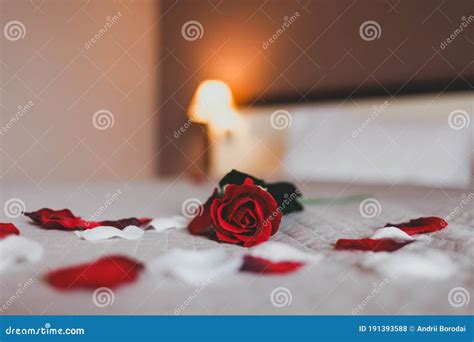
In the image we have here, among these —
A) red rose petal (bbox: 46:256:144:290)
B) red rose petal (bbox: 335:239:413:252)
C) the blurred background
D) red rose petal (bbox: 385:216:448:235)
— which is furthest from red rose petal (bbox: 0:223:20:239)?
the blurred background

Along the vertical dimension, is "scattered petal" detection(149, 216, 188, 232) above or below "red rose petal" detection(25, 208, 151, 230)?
above

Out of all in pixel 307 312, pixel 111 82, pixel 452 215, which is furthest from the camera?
pixel 111 82

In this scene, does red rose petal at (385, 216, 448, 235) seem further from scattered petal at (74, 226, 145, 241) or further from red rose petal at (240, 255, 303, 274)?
scattered petal at (74, 226, 145, 241)

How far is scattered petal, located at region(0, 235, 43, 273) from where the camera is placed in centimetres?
67

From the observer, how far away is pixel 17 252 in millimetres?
706

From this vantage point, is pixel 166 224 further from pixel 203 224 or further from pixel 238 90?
pixel 238 90

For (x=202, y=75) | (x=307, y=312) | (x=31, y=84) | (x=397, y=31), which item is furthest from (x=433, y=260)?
(x=31, y=84)

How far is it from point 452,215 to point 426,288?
54 centimetres

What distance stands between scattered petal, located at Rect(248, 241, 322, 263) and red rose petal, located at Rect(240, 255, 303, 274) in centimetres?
1

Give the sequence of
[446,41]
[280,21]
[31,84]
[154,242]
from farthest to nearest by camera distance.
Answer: [31,84] < [280,21] < [446,41] < [154,242]

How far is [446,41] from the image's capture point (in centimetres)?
201

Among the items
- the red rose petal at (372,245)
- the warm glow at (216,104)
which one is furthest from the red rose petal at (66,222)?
the warm glow at (216,104)

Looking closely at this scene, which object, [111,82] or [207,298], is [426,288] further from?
[111,82]

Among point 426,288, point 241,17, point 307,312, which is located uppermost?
point 241,17
